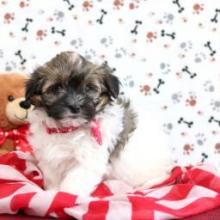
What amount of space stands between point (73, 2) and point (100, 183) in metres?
1.36

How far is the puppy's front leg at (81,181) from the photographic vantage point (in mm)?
2506

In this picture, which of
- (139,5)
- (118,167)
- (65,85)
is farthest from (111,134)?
(139,5)

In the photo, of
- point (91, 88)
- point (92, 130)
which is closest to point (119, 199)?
point (92, 130)

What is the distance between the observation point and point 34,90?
2490 millimetres

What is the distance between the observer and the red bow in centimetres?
319

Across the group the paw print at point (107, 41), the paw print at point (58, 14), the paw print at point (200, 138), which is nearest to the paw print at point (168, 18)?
the paw print at point (107, 41)

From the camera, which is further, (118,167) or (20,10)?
(20,10)

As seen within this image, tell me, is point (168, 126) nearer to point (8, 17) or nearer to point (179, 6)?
point (179, 6)

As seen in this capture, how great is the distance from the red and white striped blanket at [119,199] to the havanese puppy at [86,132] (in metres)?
0.11

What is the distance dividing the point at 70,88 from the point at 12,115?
32.0 inches

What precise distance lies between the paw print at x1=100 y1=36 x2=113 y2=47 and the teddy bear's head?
0.62 m

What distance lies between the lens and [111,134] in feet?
8.72

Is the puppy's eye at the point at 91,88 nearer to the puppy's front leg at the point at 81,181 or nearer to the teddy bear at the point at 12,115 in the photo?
the puppy's front leg at the point at 81,181

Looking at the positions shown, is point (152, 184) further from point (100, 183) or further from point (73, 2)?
point (73, 2)
